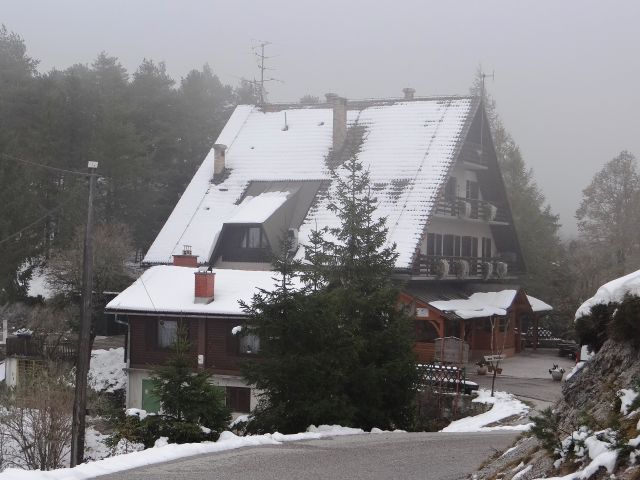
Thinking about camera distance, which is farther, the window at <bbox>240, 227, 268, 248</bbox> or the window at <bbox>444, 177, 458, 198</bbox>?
the window at <bbox>444, 177, 458, 198</bbox>

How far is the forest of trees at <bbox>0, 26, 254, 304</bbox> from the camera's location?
4134 cm

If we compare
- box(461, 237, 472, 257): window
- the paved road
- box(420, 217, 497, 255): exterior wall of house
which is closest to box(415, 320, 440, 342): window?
box(420, 217, 497, 255): exterior wall of house

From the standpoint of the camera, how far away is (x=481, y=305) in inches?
1463

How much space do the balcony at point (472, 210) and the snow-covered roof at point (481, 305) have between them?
145 inches

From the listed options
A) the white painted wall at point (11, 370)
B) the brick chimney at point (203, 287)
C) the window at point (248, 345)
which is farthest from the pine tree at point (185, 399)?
the white painted wall at point (11, 370)

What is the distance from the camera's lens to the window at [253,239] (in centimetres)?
3669

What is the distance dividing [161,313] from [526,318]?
87.0 ft

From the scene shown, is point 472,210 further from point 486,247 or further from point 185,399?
point 185,399

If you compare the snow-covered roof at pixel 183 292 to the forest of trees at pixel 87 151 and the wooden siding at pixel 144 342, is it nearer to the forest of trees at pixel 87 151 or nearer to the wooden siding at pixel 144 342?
the wooden siding at pixel 144 342

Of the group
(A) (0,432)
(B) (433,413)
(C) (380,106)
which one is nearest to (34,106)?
(C) (380,106)

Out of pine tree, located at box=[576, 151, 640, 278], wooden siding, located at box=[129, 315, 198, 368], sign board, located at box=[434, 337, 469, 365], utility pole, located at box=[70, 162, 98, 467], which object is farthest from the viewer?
pine tree, located at box=[576, 151, 640, 278]

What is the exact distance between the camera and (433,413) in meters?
24.8

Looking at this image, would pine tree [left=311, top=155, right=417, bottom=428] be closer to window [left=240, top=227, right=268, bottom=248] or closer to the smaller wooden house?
the smaller wooden house

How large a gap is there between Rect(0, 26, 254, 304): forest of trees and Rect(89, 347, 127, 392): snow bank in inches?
266
